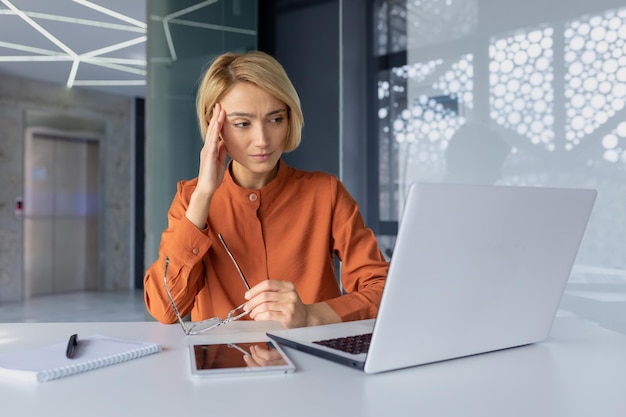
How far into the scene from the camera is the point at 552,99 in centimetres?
324

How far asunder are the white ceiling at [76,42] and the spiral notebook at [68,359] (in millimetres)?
4941

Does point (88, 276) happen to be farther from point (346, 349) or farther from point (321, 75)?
point (346, 349)

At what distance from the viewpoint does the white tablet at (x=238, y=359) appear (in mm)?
865

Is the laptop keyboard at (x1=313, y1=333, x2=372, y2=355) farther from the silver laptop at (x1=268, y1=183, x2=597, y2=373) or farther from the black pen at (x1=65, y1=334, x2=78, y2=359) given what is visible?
the black pen at (x1=65, y1=334, x2=78, y2=359)

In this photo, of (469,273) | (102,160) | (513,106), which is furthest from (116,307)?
(469,273)

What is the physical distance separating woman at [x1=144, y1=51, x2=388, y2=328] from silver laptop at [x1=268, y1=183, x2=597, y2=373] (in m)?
0.45

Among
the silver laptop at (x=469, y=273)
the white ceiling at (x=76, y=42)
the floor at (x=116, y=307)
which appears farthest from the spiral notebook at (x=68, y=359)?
the white ceiling at (x=76, y=42)

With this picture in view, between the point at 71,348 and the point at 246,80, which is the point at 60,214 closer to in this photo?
the point at 246,80

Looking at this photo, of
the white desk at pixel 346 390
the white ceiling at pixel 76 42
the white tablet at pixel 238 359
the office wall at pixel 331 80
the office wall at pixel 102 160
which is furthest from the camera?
the office wall at pixel 102 160

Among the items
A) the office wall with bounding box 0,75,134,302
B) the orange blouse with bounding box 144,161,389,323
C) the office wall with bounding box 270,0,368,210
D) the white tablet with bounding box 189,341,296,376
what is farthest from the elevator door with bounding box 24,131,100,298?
the white tablet with bounding box 189,341,296,376

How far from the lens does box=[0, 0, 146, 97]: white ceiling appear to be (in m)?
5.64

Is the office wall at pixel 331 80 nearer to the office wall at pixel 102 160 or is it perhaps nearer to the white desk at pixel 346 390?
the white desk at pixel 346 390

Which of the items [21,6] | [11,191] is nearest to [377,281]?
[21,6]

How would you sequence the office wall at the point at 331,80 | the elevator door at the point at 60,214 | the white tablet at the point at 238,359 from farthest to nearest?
the elevator door at the point at 60,214, the office wall at the point at 331,80, the white tablet at the point at 238,359
